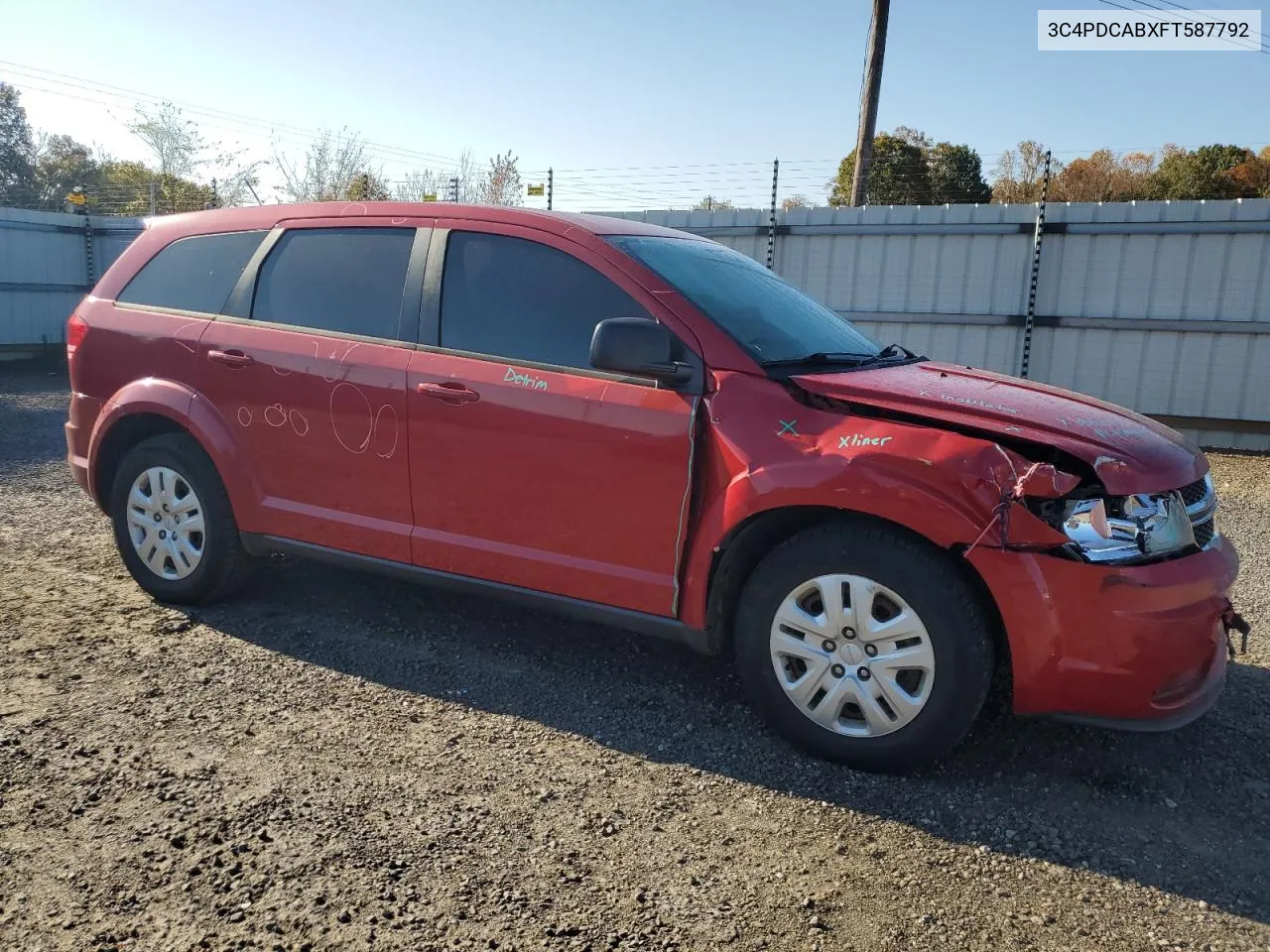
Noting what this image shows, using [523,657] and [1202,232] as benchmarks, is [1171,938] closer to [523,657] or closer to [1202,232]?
[523,657]

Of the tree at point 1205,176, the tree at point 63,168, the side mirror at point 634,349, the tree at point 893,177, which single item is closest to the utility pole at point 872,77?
the tree at point 893,177

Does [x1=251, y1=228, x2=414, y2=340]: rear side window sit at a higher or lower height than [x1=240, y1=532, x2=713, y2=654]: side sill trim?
higher

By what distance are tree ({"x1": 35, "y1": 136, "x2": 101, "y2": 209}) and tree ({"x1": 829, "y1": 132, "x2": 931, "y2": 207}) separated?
30.0 meters

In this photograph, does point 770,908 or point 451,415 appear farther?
point 451,415

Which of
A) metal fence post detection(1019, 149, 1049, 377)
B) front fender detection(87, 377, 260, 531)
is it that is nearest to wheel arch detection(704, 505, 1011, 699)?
front fender detection(87, 377, 260, 531)

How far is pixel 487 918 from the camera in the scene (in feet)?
7.64

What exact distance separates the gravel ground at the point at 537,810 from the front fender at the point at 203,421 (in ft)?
2.01

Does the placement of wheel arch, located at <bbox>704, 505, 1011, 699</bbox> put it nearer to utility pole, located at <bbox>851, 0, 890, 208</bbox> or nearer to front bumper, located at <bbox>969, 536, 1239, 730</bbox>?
front bumper, located at <bbox>969, 536, 1239, 730</bbox>

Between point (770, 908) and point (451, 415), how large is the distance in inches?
83.8

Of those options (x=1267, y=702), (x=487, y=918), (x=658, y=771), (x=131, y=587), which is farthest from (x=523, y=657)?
(x=1267, y=702)

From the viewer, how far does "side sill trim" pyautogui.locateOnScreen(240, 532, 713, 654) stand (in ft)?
11.1

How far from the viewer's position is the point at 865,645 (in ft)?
9.84

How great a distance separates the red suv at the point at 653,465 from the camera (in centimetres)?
284

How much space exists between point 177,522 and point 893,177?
83.2 feet
